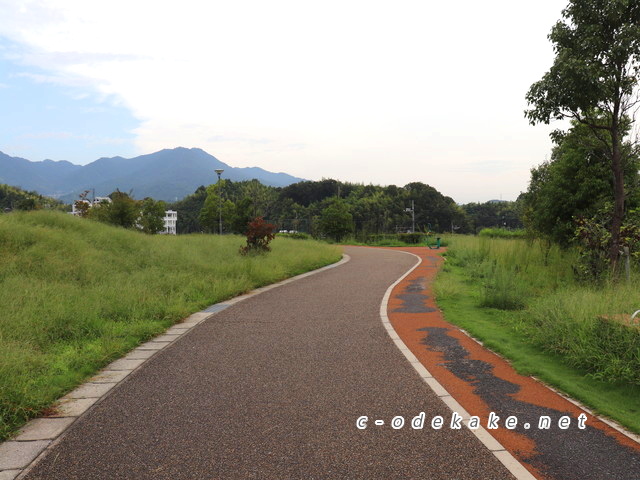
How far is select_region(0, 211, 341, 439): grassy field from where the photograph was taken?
495 cm

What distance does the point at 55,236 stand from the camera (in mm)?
12766

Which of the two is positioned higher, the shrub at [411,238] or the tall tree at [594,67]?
the tall tree at [594,67]

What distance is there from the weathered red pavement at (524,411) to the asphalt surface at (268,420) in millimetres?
340

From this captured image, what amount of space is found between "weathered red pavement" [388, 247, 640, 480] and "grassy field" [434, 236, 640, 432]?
28cm

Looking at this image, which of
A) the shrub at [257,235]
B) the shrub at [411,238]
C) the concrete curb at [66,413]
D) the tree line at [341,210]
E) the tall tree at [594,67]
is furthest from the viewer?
the tree line at [341,210]

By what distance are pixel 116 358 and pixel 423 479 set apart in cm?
471

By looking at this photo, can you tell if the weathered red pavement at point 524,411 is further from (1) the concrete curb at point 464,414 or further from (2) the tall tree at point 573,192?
(2) the tall tree at point 573,192

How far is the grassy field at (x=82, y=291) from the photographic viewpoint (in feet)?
16.2

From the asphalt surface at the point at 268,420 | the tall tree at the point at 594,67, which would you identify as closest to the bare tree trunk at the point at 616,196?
the tall tree at the point at 594,67

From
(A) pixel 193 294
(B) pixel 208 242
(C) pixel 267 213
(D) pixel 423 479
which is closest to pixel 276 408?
(D) pixel 423 479

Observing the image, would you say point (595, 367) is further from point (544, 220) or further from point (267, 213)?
point (267, 213)

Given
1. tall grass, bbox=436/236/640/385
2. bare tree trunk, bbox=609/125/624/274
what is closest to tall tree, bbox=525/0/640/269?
bare tree trunk, bbox=609/125/624/274

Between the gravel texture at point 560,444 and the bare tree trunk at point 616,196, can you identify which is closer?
the gravel texture at point 560,444

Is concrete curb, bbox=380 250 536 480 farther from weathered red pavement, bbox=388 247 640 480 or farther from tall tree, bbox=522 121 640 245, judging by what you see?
tall tree, bbox=522 121 640 245
